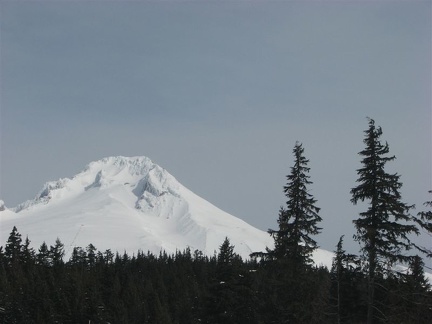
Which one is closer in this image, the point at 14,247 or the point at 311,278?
the point at 311,278

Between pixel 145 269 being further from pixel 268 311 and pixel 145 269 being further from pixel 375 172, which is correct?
pixel 375 172

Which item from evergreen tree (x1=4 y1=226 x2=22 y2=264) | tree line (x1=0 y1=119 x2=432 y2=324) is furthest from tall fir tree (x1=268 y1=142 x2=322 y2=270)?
evergreen tree (x1=4 y1=226 x2=22 y2=264)

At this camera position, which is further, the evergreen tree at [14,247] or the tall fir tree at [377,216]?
the evergreen tree at [14,247]

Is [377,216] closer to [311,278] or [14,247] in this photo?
[311,278]

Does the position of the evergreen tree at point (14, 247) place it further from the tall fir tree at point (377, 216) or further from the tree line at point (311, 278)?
the tall fir tree at point (377, 216)

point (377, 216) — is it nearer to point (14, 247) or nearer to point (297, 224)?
point (297, 224)

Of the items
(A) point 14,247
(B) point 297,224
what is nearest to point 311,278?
(B) point 297,224

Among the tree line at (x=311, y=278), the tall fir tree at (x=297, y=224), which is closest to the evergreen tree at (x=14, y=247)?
the tree line at (x=311, y=278)

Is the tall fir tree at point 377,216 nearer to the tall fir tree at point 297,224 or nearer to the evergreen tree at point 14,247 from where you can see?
the tall fir tree at point 297,224

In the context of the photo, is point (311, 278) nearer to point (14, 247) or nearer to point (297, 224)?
point (297, 224)

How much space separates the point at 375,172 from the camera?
21812mm

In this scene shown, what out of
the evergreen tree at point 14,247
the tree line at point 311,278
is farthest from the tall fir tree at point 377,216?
the evergreen tree at point 14,247

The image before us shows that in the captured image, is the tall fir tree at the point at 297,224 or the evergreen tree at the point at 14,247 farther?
the evergreen tree at the point at 14,247

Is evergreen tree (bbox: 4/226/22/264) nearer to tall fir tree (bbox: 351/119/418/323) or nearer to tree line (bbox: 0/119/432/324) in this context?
tree line (bbox: 0/119/432/324)
